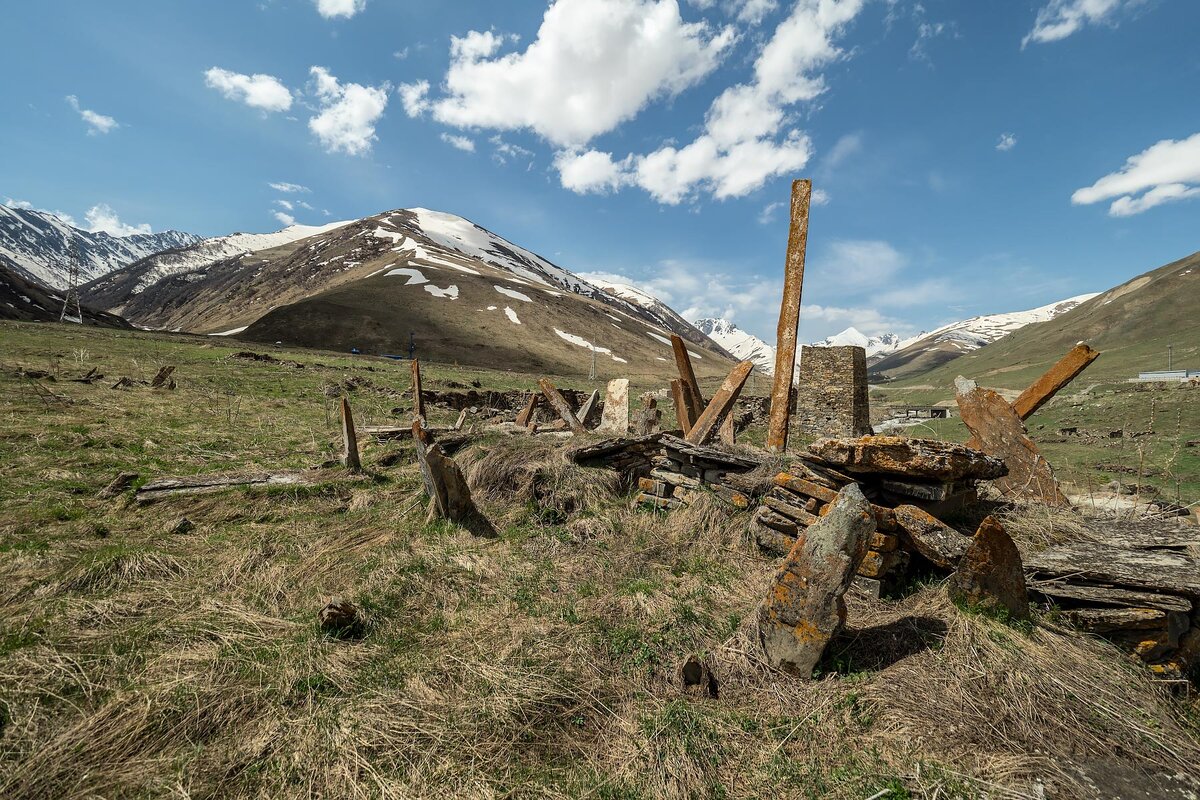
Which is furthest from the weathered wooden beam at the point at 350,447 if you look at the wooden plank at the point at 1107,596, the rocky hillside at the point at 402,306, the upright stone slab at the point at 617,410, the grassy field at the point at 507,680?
the rocky hillside at the point at 402,306

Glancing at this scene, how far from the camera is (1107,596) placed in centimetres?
334

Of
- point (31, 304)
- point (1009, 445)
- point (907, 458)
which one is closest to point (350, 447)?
point (907, 458)

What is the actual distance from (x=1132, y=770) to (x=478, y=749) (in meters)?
3.40

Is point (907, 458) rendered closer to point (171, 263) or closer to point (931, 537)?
point (931, 537)

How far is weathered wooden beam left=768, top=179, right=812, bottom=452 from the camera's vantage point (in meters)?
7.63

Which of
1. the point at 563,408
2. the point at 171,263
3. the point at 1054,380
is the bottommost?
the point at 563,408

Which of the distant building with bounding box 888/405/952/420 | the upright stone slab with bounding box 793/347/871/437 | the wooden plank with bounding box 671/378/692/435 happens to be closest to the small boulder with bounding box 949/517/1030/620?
the wooden plank with bounding box 671/378/692/435

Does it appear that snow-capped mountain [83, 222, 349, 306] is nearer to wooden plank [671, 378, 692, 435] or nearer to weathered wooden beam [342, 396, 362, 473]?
weathered wooden beam [342, 396, 362, 473]

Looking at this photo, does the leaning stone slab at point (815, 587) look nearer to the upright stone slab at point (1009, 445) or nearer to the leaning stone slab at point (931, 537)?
the leaning stone slab at point (931, 537)

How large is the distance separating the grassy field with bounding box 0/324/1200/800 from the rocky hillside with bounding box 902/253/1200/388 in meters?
70.1

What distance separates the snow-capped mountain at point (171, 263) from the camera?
414 feet

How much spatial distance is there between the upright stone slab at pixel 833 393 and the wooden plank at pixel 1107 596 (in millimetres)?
6459

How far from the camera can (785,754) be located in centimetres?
274

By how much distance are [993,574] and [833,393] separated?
23.2 ft
